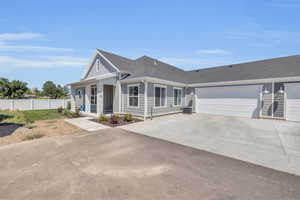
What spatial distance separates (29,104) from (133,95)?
498 inches

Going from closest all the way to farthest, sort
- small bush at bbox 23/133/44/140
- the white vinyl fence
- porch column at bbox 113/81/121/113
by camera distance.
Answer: small bush at bbox 23/133/44/140, porch column at bbox 113/81/121/113, the white vinyl fence

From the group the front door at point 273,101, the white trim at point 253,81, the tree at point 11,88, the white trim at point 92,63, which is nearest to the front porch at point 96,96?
the white trim at point 92,63

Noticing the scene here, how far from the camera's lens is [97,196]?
2143mm

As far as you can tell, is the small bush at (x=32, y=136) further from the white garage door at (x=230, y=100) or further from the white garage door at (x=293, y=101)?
the white garage door at (x=293, y=101)

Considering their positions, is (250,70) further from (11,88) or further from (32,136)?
(11,88)

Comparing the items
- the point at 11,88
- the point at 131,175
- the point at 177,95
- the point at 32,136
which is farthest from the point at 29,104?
the point at 131,175

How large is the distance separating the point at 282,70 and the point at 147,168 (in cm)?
1259

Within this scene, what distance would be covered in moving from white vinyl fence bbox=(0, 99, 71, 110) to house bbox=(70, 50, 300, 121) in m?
4.31

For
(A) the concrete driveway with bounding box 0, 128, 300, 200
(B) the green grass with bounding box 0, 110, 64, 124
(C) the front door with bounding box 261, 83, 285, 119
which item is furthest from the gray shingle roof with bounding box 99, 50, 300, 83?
(A) the concrete driveway with bounding box 0, 128, 300, 200

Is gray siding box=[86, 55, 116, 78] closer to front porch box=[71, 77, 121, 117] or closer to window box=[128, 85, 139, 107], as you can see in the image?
front porch box=[71, 77, 121, 117]

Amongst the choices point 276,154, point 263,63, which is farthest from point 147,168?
point 263,63

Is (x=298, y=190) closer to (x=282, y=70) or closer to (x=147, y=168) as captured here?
(x=147, y=168)

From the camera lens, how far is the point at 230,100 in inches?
431

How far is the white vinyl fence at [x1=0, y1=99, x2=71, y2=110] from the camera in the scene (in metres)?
13.1
